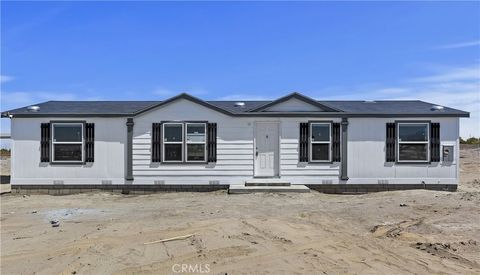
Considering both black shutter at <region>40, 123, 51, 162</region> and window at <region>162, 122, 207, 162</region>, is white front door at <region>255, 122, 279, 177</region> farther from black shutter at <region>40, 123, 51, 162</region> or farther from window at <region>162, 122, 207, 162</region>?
black shutter at <region>40, 123, 51, 162</region>

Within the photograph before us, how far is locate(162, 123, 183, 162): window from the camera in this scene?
14844 millimetres

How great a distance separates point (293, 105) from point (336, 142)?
2028 mm

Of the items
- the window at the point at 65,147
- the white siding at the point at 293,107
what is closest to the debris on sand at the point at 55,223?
the window at the point at 65,147

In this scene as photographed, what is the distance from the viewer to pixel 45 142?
14812 millimetres

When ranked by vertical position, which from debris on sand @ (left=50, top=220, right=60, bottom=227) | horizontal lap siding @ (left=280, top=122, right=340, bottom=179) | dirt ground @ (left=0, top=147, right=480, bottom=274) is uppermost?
horizontal lap siding @ (left=280, top=122, right=340, bottom=179)

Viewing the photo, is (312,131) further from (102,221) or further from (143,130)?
(102,221)

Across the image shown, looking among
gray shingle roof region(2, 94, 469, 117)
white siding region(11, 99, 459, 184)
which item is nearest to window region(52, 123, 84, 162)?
white siding region(11, 99, 459, 184)

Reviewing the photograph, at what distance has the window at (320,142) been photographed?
1488 centimetres

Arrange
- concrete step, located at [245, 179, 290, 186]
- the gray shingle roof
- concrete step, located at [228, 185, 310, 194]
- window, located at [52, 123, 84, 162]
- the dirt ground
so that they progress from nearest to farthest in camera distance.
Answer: the dirt ground
concrete step, located at [228, 185, 310, 194]
concrete step, located at [245, 179, 290, 186]
the gray shingle roof
window, located at [52, 123, 84, 162]

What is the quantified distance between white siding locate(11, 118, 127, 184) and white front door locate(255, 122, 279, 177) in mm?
4793

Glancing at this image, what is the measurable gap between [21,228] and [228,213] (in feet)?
14.8

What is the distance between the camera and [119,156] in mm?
14859

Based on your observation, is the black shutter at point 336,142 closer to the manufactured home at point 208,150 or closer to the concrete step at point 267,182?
the manufactured home at point 208,150

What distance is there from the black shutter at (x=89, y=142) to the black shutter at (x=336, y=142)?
8581mm
